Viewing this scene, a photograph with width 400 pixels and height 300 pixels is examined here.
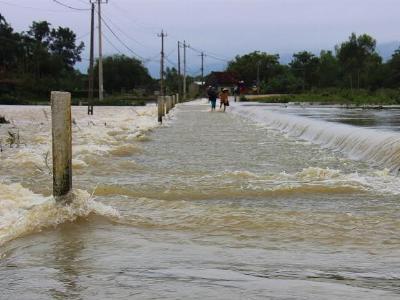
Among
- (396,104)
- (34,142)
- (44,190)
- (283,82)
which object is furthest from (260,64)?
(44,190)

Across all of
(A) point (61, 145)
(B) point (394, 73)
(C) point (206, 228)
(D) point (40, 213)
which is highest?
(B) point (394, 73)

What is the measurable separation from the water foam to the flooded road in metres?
0.02

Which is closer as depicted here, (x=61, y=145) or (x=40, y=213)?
(x=40, y=213)

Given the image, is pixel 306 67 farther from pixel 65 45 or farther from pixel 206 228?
pixel 206 228

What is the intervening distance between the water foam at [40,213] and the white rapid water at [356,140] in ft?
17.9

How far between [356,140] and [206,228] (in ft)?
27.5

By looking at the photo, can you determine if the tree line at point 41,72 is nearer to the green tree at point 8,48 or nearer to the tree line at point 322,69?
the green tree at point 8,48

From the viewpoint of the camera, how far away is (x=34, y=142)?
16.8m

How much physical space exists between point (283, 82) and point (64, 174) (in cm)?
7756

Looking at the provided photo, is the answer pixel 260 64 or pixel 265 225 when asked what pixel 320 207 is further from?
pixel 260 64

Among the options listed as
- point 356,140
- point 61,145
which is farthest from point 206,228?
point 356,140

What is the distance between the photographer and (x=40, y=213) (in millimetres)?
6762

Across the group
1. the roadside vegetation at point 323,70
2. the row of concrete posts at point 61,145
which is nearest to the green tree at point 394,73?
the roadside vegetation at point 323,70

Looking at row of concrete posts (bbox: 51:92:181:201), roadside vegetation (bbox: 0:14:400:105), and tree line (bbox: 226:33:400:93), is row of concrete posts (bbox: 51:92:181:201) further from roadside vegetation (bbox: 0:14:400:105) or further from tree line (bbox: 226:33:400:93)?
tree line (bbox: 226:33:400:93)
